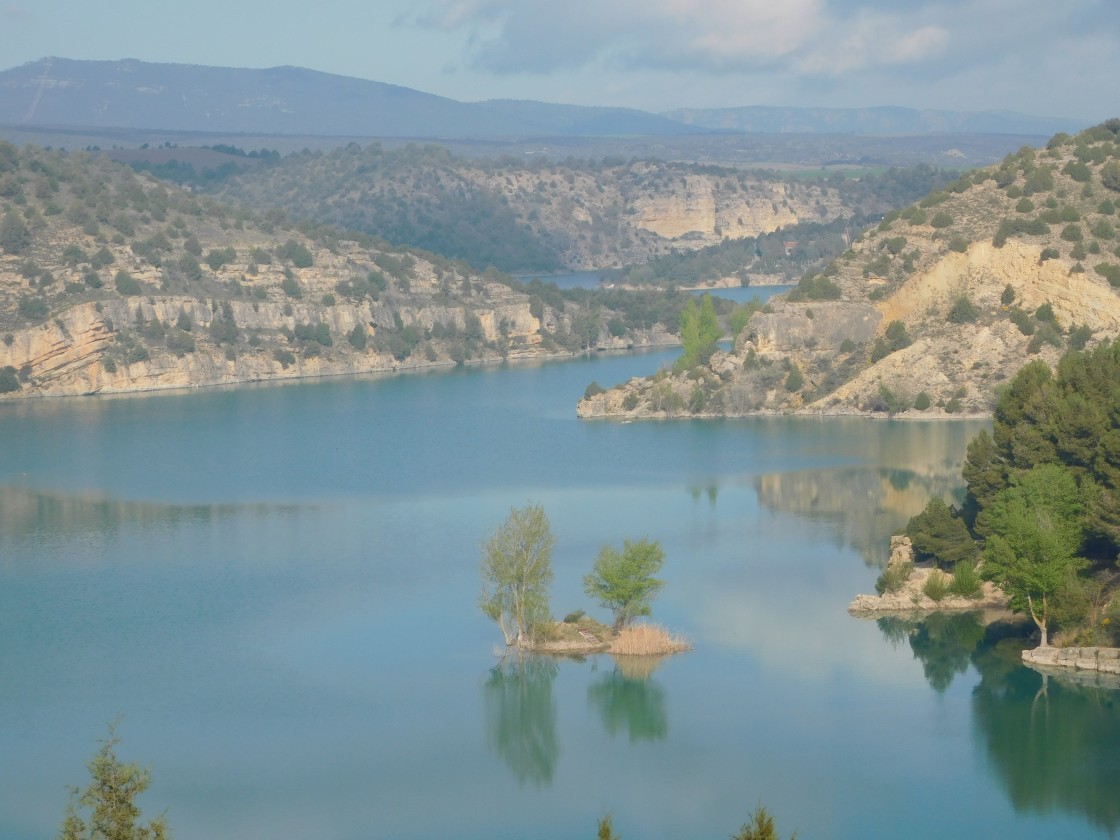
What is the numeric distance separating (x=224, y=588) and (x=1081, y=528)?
17.5 metres

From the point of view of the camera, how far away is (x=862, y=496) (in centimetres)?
5238

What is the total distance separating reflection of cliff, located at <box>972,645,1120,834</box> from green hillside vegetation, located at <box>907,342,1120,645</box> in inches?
57.2

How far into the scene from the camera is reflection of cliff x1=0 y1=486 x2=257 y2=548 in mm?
50781

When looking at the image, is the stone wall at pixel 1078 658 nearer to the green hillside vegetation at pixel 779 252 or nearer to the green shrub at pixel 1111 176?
the green shrub at pixel 1111 176

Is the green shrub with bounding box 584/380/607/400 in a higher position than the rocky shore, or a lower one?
higher

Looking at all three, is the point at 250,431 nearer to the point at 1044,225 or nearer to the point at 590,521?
the point at 590,521

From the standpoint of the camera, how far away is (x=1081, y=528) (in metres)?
37.4

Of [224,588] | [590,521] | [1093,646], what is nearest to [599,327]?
[590,521]

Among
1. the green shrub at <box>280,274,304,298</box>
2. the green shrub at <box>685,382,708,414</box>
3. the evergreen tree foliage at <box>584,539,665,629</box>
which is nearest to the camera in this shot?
the evergreen tree foliage at <box>584,539,665,629</box>

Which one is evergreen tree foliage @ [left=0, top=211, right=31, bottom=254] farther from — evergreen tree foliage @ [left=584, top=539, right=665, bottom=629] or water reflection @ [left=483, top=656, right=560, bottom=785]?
water reflection @ [left=483, top=656, right=560, bottom=785]

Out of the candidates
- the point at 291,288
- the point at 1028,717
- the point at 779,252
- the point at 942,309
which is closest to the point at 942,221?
the point at 942,309

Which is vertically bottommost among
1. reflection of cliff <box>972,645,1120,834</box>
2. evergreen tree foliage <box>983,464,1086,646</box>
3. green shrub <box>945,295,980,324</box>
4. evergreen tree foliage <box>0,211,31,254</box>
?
reflection of cliff <box>972,645,1120,834</box>

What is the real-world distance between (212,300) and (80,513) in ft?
122

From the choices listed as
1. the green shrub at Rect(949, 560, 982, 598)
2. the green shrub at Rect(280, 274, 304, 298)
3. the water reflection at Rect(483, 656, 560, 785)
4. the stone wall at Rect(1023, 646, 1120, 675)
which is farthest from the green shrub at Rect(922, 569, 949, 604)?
the green shrub at Rect(280, 274, 304, 298)
